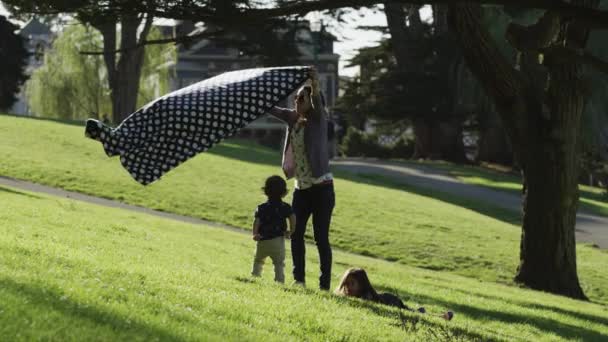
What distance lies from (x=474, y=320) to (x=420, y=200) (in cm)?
1852

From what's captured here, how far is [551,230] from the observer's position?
15773 mm

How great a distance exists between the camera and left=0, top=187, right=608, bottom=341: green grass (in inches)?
225

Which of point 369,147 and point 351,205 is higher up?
point 369,147

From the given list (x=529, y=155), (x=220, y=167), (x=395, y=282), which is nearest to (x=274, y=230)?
(x=395, y=282)

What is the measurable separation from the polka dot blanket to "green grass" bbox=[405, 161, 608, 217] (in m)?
24.4

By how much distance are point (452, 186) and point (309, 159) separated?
26253 millimetres

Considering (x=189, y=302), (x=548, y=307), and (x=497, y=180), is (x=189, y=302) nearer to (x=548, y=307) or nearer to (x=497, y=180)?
(x=548, y=307)

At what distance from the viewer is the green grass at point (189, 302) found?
5.71m

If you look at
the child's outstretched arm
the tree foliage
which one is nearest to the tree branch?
the child's outstretched arm

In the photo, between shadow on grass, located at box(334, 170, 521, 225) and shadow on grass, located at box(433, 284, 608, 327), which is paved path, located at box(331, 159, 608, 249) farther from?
shadow on grass, located at box(433, 284, 608, 327)

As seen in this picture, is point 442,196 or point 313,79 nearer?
point 313,79

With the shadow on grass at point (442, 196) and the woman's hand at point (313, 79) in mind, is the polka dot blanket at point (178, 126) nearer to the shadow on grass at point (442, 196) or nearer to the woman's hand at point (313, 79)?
the woman's hand at point (313, 79)

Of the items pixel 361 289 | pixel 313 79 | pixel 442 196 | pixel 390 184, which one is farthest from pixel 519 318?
pixel 390 184

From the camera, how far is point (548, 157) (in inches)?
619
